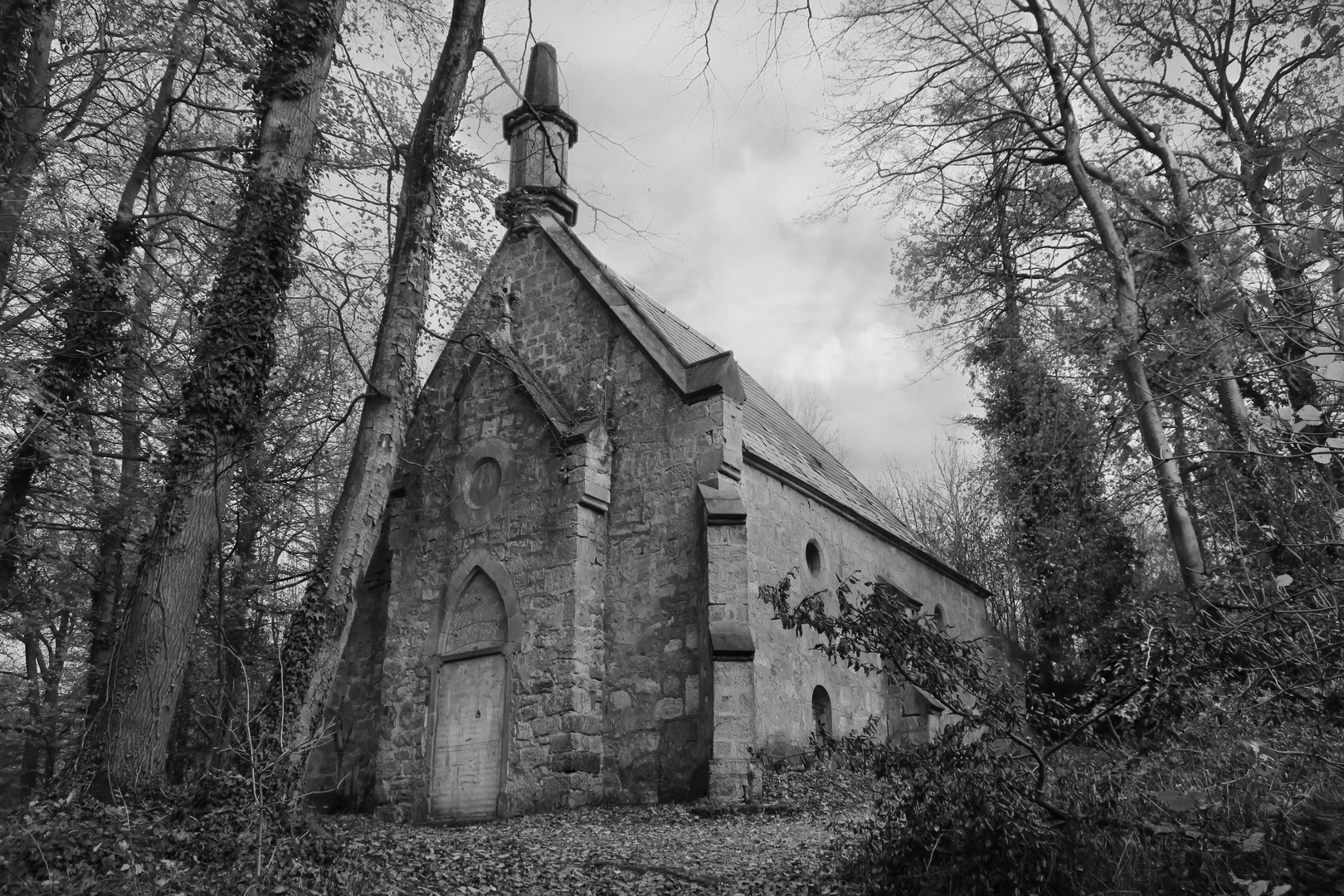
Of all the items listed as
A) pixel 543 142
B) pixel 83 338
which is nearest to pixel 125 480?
pixel 83 338

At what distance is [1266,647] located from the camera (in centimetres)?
485

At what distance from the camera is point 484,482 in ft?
48.8

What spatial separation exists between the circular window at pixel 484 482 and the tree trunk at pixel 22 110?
6.66 m

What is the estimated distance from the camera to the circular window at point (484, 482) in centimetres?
1463

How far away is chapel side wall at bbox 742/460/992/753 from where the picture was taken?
1305 cm

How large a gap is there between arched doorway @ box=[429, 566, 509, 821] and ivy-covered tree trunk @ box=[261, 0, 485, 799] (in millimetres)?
5393

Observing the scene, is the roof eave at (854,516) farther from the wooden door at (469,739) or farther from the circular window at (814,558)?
the wooden door at (469,739)

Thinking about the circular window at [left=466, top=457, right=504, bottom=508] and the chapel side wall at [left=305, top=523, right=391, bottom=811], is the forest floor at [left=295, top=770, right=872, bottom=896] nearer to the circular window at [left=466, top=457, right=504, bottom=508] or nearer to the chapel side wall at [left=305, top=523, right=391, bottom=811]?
the chapel side wall at [left=305, top=523, right=391, bottom=811]

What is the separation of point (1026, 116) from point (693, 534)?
8.00m

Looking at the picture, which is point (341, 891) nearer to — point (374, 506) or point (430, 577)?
point (374, 506)

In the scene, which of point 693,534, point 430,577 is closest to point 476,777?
point 430,577

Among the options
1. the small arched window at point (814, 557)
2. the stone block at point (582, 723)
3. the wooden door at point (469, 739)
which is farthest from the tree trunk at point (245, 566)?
the small arched window at point (814, 557)

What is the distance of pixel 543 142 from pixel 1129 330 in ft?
37.0

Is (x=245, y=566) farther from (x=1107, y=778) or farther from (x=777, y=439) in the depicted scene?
(x=1107, y=778)
